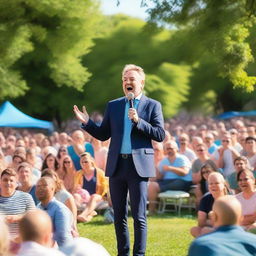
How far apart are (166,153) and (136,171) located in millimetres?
7006

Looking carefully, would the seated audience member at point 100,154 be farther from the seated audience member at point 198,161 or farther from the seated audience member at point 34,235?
the seated audience member at point 34,235

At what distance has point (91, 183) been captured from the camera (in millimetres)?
12992

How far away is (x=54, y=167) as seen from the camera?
1327cm

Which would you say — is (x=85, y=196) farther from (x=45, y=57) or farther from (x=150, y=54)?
(x=150, y=54)

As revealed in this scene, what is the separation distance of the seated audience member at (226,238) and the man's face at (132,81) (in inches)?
96.0

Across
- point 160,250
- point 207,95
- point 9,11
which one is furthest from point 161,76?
point 160,250

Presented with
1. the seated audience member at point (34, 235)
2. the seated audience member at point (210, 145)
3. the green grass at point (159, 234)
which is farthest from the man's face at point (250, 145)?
the seated audience member at point (34, 235)

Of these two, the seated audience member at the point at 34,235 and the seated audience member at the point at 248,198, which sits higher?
the seated audience member at the point at 248,198

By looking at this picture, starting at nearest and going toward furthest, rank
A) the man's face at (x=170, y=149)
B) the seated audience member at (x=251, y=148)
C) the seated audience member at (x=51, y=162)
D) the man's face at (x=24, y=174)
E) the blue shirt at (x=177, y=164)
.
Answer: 1. the man's face at (x=24, y=174)
2. the seated audience member at (x=251, y=148)
3. the seated audience member at (x=51, y=162)
4. the man's face at (x=170, y=149)
5. the blue shirt at (x=177, y=164)

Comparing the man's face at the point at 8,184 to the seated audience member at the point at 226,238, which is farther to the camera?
the man's face at the point at 8,184

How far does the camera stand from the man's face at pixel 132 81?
23.6 feet

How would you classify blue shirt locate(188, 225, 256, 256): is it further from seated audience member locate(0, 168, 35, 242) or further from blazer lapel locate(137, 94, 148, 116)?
seated audience member locate(0, 168, 35, 242)

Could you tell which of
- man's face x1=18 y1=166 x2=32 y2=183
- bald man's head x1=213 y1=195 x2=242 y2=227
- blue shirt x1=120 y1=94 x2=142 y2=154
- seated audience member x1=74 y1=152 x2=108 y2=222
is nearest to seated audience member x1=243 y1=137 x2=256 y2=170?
seated audience member x1=74 y1=152 x2=108 y2=222

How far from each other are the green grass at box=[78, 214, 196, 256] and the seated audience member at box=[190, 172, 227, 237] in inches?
17.7
